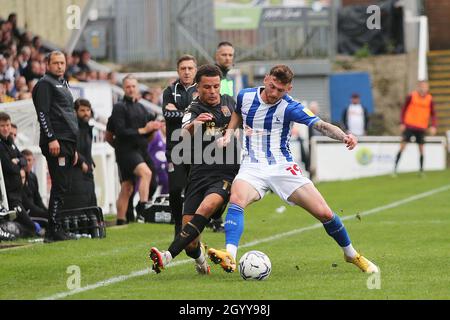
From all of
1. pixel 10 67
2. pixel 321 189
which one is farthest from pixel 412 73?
pixel 10 67

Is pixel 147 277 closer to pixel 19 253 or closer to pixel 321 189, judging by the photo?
pixel 19 253

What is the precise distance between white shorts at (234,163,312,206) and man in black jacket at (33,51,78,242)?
4.08 meters

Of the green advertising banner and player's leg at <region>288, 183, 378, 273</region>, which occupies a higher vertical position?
the green advertising banner

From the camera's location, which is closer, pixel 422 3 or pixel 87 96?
pixel 87 96

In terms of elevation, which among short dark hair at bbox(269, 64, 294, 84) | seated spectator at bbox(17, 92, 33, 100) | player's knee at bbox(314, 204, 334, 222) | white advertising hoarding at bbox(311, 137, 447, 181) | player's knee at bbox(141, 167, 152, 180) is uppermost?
short dark hair at bbox(269, 64, 294, 84)

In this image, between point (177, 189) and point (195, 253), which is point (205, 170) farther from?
point (177, 189)

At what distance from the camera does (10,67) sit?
2120 centimetres

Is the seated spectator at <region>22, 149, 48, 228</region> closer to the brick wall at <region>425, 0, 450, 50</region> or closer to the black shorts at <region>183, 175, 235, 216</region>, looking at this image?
the black shorts at <region>183, 175, 235, 216</region>

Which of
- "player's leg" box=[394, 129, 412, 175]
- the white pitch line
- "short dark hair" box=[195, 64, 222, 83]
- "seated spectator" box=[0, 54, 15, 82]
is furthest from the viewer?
"player's leg" box=[394, 129, 412, 175]

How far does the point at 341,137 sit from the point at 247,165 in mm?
937

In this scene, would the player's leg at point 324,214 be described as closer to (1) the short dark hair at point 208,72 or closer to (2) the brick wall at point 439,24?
(1) the short dark hair at point 208,72

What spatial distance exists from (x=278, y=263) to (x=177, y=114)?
265 cm

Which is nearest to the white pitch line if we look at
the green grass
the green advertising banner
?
the green grass

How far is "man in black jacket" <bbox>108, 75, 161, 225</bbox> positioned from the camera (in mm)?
17172
